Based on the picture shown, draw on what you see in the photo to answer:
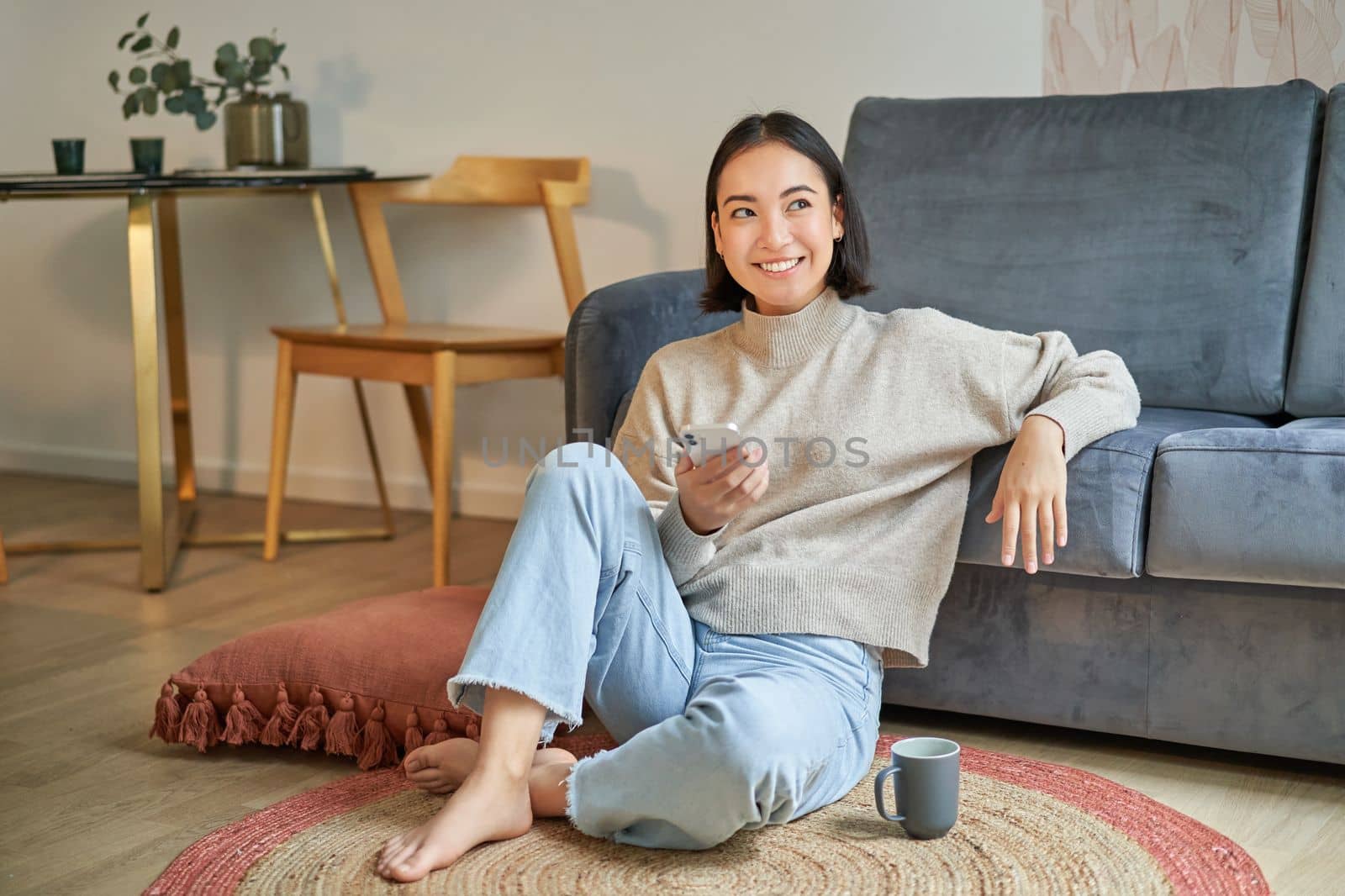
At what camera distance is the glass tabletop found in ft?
8.18

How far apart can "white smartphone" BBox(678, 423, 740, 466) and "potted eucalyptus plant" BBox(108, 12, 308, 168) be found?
1837mm

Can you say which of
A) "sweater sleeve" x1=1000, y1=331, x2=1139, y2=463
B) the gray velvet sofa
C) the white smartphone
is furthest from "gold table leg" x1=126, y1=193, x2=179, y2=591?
"sweater sleeve" x1=1000, y1=331, x2=1139, y2=463

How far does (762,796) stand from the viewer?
1307 mm

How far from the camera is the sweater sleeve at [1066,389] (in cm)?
150

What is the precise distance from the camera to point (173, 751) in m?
1.79

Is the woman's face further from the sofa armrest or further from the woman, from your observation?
the sofa armrest

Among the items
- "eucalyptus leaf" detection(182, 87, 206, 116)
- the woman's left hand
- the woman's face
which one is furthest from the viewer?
"eucalyptus leaf" detection(182, 87, 206, 116)

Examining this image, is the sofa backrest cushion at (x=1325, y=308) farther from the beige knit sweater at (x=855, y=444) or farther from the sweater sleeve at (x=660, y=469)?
the sweater sleeve at (x=660, y=469)

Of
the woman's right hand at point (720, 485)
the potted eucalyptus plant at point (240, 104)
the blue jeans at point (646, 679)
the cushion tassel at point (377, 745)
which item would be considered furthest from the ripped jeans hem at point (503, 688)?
the potted eucalyptus plant at point (240, 104)

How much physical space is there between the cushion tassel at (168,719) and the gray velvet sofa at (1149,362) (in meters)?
0.60

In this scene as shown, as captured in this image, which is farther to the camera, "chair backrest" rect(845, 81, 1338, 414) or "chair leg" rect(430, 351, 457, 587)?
"chair leg" rect(430, 351, 457, 587)

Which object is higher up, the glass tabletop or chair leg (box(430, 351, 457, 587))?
the glass tabletop

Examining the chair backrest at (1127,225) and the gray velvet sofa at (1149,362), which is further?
the chair backrest at (1127,225)

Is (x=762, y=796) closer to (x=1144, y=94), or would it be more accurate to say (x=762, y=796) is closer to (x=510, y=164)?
(x=1144, y=94)
